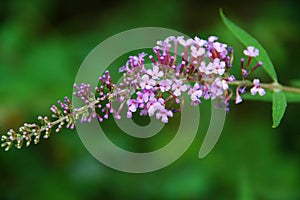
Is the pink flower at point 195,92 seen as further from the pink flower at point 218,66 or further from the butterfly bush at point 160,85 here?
the pink flower at point 218,66

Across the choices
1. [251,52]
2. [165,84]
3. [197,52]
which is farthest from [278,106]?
[165,84]

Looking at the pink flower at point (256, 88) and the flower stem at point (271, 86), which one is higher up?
the flower stem at point (271, 86)

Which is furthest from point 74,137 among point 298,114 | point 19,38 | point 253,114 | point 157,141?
point 298,114

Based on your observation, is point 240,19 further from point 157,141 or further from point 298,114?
point 157,141

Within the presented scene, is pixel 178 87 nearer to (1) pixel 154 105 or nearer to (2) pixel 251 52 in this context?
(1) pixel 154 105

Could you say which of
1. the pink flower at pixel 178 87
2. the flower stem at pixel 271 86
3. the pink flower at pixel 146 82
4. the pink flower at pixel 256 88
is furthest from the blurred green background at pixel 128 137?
the pink flower at pixel 146 82

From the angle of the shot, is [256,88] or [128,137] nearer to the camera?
[256,88]

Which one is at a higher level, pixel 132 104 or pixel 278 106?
pixel 132 104
